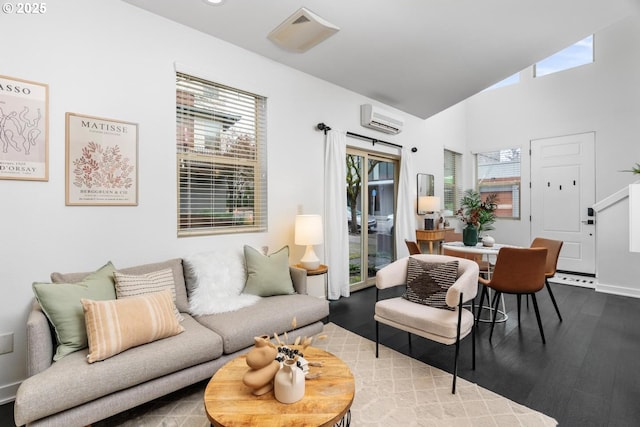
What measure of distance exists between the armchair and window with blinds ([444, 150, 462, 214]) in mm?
4154

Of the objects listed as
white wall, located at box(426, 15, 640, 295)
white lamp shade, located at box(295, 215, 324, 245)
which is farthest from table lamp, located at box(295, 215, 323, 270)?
white wall, located at box(426, 15, 640, 295)

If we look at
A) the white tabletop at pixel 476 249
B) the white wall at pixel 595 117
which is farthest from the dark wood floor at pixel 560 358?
the white wall at pixel 595 117

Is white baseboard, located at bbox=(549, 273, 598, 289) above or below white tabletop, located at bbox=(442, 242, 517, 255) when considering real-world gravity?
below

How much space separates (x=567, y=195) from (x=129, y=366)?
22.5 feet

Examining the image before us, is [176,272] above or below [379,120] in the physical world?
below

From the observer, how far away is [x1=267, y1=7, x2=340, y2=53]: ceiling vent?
2811 mm

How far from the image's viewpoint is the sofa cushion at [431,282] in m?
2.55

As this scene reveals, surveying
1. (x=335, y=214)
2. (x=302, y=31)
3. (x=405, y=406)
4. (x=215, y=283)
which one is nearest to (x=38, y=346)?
(x=215, y=283)

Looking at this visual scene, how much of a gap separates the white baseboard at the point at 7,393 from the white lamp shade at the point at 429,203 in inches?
209

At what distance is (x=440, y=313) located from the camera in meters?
2.35

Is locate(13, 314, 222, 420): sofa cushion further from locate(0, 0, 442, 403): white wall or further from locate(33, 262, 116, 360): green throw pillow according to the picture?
locate(0, 0, 442, 403): white wall

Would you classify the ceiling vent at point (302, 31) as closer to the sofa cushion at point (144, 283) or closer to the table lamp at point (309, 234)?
the table lamp at point (309, 234)

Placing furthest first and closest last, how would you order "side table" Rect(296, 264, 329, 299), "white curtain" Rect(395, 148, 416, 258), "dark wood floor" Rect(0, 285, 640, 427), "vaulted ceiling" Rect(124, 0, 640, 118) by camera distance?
"white curtain" Rect(395, 148, 416, 258), "side table" Rect(296, 264, 329, 299), "vaulted ceiling" Rect(124, 0, 640, 118), "dark wood floor" Rect(0, 285, 640, 427)

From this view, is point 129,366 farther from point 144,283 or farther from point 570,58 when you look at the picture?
point 570,58
